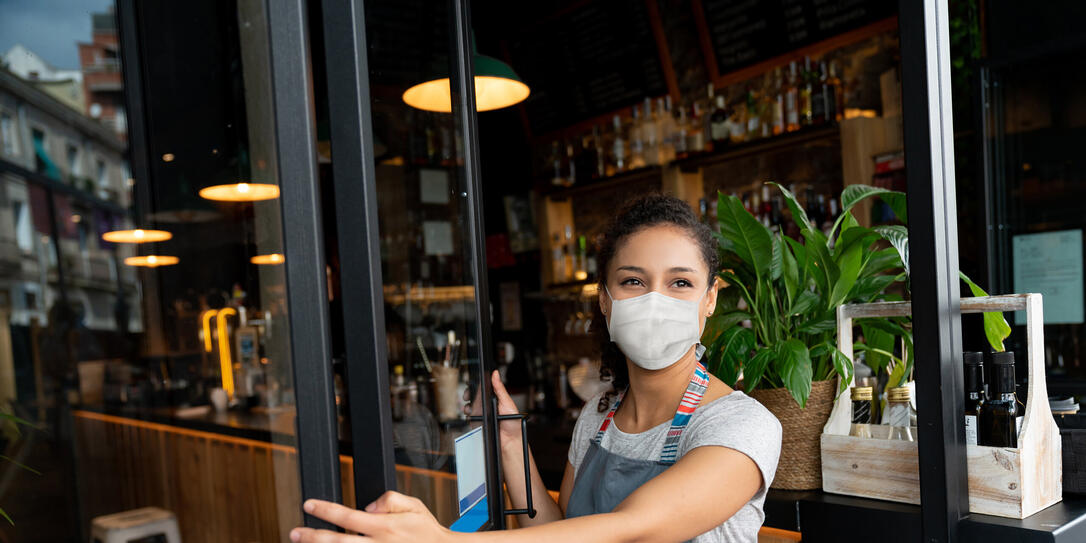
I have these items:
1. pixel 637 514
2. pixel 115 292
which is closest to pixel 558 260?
pixel 115 292

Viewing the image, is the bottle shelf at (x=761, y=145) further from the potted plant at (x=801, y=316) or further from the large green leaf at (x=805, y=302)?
the large green leaf at (x=805, y=302)

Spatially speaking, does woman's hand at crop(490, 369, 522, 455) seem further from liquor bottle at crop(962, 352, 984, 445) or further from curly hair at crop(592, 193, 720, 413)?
liquor bottle at crop(962, 352, 984, 445)

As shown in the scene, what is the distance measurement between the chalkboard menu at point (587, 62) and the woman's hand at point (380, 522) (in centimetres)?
360

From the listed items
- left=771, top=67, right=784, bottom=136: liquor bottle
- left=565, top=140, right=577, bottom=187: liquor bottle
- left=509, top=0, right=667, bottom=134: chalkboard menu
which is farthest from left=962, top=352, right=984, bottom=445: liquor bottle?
left=565, top=140, right=577, bottom=187: liquor bottle

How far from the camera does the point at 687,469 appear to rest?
3.62ft

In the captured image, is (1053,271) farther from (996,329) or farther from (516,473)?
(516,473)

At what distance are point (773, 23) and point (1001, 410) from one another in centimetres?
263

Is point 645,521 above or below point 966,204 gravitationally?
below

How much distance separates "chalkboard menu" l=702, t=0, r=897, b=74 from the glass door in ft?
7.16

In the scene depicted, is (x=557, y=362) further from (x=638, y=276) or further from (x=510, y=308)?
(x=638, y=276)

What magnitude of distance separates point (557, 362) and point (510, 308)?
1.59 feet

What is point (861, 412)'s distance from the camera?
1.61m

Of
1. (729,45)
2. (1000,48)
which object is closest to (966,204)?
(1000,48)

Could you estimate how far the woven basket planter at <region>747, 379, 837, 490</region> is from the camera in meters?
1.56
